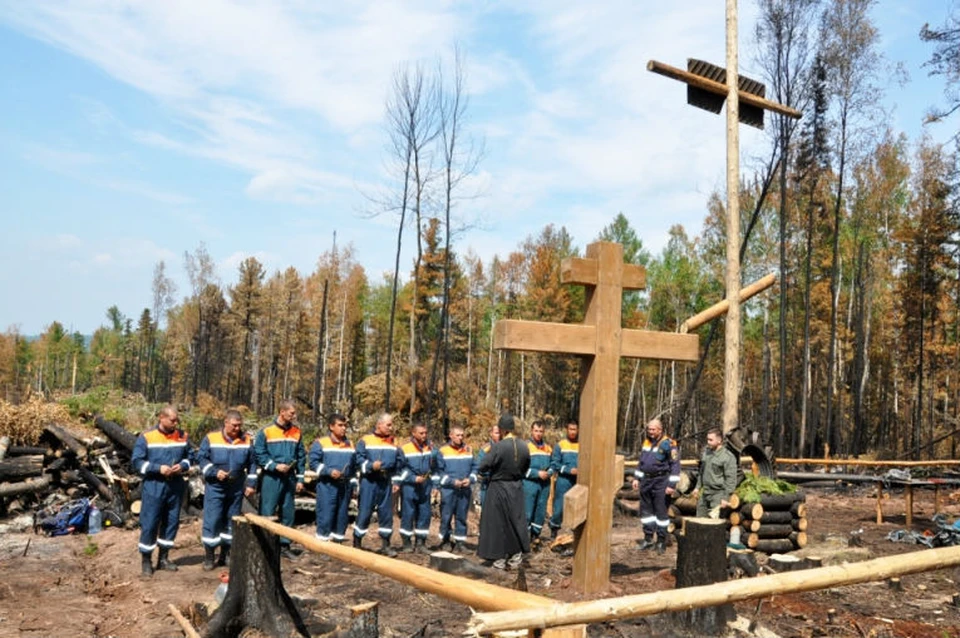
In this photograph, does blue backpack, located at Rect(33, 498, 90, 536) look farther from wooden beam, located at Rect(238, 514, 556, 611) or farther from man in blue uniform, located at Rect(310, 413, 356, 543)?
wooden beam, located at Rect(238, 514, 556, 611)

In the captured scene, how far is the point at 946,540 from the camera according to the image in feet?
34.2

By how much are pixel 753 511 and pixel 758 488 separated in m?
0.48

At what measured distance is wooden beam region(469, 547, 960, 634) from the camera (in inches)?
90.3

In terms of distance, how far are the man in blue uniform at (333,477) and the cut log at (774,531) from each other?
19.2 feet

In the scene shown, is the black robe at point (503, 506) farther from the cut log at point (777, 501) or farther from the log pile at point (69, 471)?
the log pile at point (69, 471)

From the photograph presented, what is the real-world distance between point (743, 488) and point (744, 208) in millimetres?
27488

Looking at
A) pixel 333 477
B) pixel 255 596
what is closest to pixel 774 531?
pixel 333 477

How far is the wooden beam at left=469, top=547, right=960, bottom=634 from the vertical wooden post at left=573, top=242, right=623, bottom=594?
14.3ft

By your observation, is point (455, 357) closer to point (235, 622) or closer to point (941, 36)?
point (941, 36)

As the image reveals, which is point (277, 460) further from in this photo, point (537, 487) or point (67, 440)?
point (67, 440)

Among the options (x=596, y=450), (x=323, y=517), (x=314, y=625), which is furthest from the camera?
(x=323, y=517)

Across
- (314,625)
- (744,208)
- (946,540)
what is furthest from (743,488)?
(744,208)

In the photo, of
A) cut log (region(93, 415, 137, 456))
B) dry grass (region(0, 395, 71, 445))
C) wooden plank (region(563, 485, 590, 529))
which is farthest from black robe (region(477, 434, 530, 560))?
dry grass (region(0, 395, 71, 445))

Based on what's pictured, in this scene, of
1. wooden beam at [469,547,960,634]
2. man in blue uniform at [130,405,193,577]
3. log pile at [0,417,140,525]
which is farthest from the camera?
log pile at [0,417,140,525]
